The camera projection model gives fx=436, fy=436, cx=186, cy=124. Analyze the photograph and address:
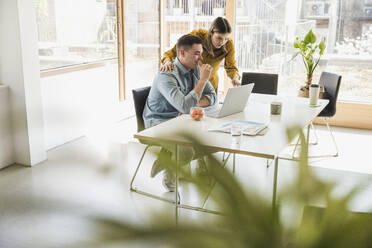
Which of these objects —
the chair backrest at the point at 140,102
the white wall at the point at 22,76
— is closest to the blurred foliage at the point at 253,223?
the chair backrest at the point at 140,102

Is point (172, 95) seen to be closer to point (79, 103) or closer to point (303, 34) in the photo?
point (79, 103)

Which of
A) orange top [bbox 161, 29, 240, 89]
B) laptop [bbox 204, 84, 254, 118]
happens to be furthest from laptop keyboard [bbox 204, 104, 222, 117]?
orange top [bbox 161, 29, 240, 89]

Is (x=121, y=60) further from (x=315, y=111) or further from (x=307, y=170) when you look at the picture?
(x=307, y=170)

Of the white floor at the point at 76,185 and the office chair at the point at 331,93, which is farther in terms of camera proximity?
the office chair at the point at 331,93

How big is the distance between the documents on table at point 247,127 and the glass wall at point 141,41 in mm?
2953

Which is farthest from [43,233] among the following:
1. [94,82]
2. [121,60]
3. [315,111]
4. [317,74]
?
[317,74]

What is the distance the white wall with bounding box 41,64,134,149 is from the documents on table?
221 centimetres

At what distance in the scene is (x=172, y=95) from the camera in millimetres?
3010

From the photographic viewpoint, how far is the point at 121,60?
5.41 m

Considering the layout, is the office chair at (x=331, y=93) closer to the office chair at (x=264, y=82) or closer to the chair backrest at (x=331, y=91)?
the chair backrest at (x=331, y=91)

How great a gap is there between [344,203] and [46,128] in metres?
4.24

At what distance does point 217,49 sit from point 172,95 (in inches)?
36.8

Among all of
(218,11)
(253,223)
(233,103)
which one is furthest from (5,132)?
(253,223)

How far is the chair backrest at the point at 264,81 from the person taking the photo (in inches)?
168
